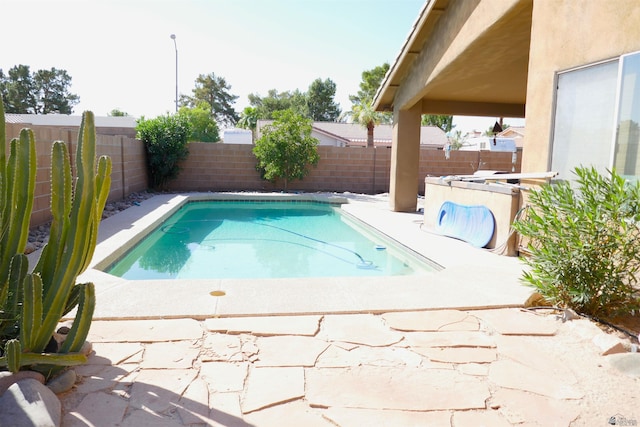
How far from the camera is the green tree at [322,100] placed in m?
50.4

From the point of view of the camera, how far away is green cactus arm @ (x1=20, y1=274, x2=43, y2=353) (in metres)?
2.51

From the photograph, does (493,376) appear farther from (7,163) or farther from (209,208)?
(209,208)

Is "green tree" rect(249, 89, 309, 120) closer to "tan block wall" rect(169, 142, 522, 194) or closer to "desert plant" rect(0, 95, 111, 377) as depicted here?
"tan block wall" rect(169, 142, 522, 194)

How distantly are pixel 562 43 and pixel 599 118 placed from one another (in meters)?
1.13

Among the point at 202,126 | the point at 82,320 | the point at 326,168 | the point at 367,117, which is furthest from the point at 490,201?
the point at 202,126

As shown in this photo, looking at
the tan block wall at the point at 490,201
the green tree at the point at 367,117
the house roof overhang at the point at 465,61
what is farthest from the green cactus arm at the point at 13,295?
the green tree at the point at 367,117

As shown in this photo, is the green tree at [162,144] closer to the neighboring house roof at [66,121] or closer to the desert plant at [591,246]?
the desert plant at [591,246]

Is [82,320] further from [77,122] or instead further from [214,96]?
[214,96]

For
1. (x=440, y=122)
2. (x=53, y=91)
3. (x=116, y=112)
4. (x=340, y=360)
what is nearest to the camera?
(x=340, y=360)

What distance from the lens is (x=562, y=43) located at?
5.78m

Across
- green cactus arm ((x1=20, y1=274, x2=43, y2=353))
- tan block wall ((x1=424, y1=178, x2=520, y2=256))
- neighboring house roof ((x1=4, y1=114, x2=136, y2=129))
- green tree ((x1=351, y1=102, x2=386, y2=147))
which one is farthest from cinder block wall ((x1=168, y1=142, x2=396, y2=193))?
neighboring house roof ((x1=4, y1=114, x2=136, y2=129))

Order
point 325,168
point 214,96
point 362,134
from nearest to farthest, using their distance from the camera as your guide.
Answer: point 325,168 < point 362,134 < point 214,96

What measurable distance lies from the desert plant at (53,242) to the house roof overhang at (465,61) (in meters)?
6.44

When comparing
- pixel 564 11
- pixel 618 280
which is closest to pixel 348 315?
pixel 618 280
